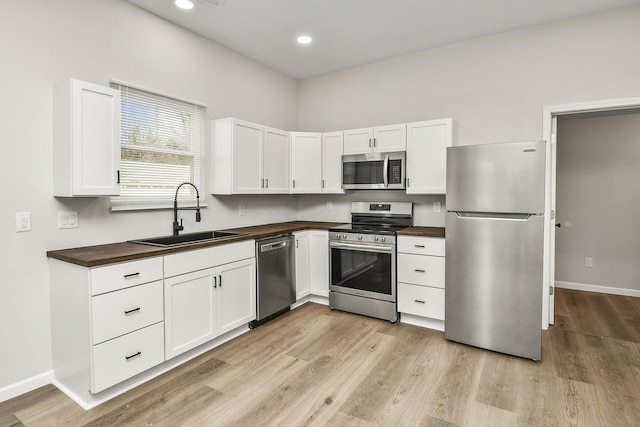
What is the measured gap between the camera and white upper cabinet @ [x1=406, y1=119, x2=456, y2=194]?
3.36m

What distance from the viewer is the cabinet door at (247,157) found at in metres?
3.42

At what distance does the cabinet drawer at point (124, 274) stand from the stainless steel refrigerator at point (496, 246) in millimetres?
2351

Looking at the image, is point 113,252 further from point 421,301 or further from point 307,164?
point 421,301

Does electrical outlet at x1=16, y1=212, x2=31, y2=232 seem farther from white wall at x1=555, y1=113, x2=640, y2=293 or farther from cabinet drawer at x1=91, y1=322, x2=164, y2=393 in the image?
white wall at x1=555, y1=113, x2=640, y2=293

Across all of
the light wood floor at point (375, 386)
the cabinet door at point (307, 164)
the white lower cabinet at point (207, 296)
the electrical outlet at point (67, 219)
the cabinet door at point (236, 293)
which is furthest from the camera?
the cabinet door at point (307, 164)

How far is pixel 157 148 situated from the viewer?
9.87ft

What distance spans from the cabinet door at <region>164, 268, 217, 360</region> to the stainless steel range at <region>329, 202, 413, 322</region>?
143 cm

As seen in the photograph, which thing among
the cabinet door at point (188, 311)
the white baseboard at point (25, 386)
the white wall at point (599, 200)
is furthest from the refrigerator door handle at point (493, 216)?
the white baseboard at point (25, 386)

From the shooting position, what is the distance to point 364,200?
419cm

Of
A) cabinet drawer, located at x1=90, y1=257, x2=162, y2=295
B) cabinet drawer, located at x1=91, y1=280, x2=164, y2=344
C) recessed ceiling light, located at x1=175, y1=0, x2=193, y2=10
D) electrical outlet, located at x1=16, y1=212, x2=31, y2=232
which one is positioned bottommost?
cabinet drawer, located at x1=91, y1=280, x2=164, y2=344

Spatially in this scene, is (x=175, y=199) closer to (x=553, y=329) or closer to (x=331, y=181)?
(x=331, y=181)

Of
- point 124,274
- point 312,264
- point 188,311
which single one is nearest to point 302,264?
point 312,264

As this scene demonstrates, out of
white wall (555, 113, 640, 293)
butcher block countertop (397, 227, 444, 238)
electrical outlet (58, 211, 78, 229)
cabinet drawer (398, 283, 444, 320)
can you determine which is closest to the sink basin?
electrical outlet (58, 211, 78, 229)

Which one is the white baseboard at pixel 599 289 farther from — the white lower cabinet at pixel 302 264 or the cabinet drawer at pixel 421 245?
the white lower cabinet at pixel 302 264
